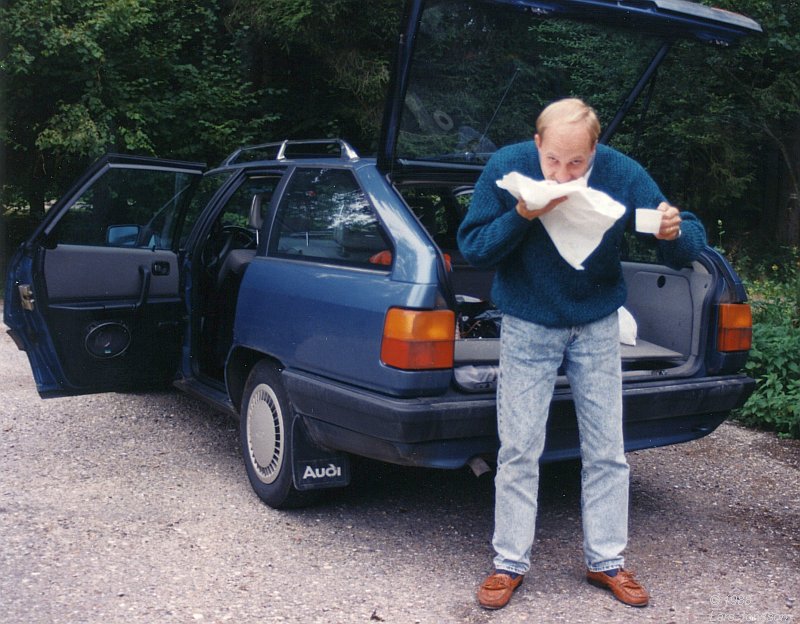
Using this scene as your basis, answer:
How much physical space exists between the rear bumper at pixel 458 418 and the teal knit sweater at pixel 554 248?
505 mm

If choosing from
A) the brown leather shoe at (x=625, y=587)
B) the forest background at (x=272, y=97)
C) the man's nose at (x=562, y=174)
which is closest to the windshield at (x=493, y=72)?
the man's nose at (x=562, y=174)

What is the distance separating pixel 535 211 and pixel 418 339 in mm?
755

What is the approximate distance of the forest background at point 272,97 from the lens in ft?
37.8

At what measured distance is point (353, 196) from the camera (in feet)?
13.0

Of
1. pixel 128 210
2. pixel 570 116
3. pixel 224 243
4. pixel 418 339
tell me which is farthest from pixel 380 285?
pixel 128 210

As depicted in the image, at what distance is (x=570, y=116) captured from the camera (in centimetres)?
295

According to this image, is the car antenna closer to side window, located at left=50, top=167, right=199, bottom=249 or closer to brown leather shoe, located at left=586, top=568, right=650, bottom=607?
side window, located at left=50, top=167, right=199, bottom=249

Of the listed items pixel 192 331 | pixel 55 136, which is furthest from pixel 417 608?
pixel 55 136

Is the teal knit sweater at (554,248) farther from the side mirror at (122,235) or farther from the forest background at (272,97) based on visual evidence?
the forest background at (272,97)

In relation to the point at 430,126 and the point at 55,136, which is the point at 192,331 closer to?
the point at 430,126

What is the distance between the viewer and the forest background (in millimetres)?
11508

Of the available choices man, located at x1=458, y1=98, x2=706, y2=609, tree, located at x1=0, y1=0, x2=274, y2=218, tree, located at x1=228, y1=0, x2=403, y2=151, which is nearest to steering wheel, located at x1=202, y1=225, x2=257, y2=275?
man, located at x1=458, y1=98, x2=706, y2=609

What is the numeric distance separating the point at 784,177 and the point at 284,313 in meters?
12.7

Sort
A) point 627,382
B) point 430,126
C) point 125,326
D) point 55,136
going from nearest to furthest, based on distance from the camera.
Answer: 1. point 627,382
2. point 430,126
3. point 125,326
4. point 55,136
